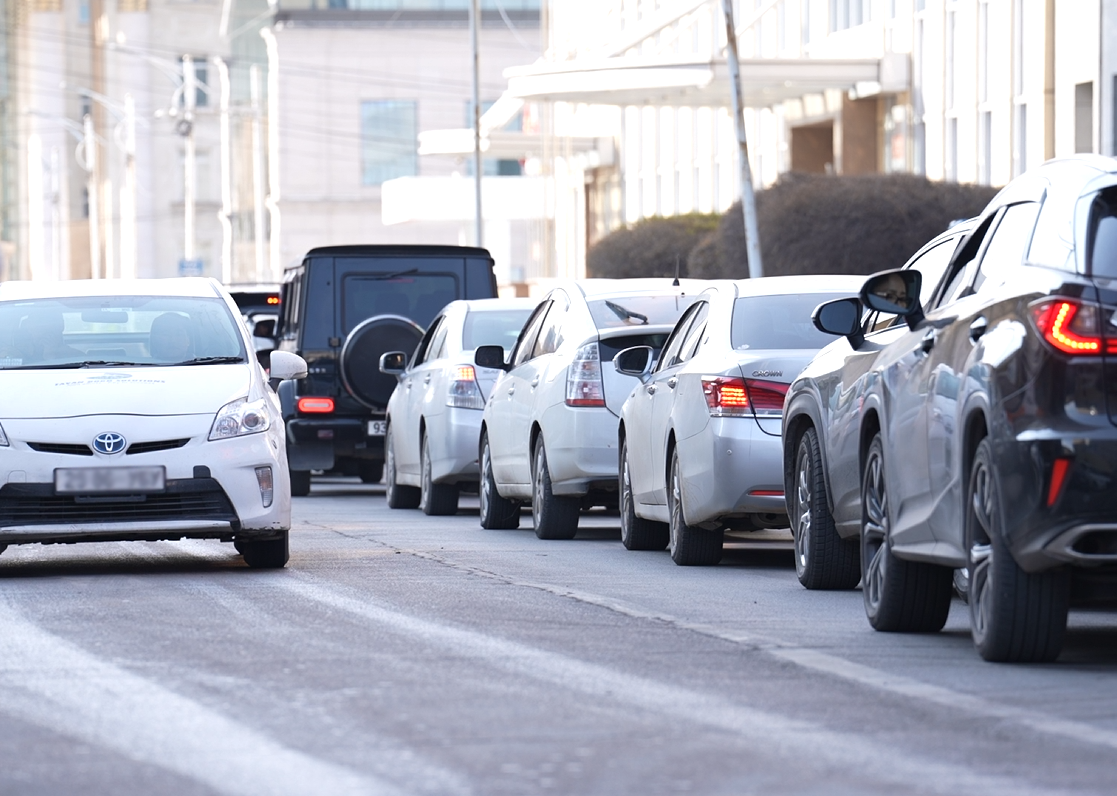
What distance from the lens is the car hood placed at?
1215 cm

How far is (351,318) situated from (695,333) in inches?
370

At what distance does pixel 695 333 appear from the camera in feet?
43.2

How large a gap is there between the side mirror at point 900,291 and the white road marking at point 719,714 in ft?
5.90

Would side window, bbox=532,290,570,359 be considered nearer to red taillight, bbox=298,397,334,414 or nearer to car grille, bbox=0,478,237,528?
car grille, bbox=0,478,237,528

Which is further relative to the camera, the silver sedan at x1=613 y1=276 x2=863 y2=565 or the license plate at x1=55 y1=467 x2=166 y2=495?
the silver sedan at x1=613 y1=276 x2=863 y2=565

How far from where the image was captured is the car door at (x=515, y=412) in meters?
16.0

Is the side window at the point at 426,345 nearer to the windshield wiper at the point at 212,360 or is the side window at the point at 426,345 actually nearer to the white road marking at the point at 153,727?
the windshield wiper at the point at 212,360

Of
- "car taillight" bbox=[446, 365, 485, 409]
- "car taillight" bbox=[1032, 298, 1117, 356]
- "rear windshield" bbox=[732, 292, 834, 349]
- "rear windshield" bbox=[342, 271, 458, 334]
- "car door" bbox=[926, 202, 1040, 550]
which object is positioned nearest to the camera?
"car taillight" bbox=[1032, 298, 1117, 356]

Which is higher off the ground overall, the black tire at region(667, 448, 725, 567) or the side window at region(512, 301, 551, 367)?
the side window at region(512, 301, 551, 367)

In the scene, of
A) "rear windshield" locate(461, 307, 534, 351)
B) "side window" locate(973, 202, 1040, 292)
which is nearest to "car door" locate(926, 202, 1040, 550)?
"side window" locate(973, 202, 1040, 292)

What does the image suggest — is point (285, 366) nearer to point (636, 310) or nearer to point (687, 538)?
point (687, 538)

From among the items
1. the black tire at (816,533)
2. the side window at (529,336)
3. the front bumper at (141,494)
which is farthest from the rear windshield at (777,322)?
the side window at (529,336)

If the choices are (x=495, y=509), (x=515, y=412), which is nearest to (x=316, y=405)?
(x=495, y=509)

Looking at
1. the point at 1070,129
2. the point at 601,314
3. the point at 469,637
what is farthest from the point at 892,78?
the point at 469,637
